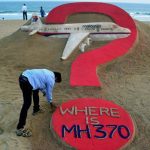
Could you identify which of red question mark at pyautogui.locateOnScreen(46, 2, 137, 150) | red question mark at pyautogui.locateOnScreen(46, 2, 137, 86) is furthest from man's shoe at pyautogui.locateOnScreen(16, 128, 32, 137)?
red question mark at pyautogui.locateOnScreen(46, 2, 137, 86)

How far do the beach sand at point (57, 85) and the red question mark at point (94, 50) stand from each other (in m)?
0.22

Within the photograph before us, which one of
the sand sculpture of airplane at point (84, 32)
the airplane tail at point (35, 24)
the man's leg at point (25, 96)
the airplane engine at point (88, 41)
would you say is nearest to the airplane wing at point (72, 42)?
the sand sculpture of airplane at point (84, 32)

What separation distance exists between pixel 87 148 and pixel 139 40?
6235 millimetres

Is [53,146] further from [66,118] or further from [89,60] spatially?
[89,60]

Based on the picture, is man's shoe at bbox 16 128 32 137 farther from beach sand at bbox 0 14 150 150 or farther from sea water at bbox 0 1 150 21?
sea water at bbox 0 1 150 21

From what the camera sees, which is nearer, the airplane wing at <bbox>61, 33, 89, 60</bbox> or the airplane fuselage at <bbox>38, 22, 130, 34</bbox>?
the airplane wing at <bbox>61, 33, 89, 60</bbox>

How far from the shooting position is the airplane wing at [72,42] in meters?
10.6

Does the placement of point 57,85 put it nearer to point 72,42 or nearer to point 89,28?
point 72,42

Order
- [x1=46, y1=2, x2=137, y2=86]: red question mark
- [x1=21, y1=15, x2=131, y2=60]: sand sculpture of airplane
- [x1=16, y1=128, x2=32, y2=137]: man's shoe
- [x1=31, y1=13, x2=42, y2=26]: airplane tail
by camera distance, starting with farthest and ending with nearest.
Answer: [x1=31, y1=13, x2=42, y2=26]: airplane tail < [x1=21, y1=15, x2=131, y2=60]: sand sculpture of airplane < [x1=46, y1=2, x2=137, y2=86]: red question mark < [x1=16, y1=128, x2=32, y2=137]: man's shoe

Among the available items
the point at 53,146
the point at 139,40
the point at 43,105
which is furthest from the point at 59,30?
the point at 53,146

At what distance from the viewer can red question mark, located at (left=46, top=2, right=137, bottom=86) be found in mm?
9359

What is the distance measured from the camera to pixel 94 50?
35.0 feet

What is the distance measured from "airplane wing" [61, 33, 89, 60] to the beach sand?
17 centimetres

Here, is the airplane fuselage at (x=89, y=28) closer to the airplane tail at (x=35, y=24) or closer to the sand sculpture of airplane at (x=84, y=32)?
the sand sculpture of airplane at (x=84, y=32)
